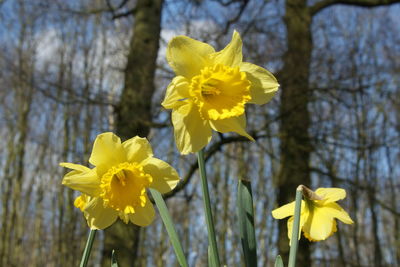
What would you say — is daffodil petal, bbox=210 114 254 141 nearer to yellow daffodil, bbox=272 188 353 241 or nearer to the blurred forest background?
yellow daffodil, bbox=272 188 353 241

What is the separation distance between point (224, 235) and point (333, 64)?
17.8 feet

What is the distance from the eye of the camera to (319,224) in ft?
2.95

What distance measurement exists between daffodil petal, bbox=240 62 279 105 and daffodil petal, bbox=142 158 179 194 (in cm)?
21

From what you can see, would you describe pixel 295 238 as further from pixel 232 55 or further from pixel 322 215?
pixel 232 55

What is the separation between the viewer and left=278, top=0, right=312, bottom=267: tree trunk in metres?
4.21

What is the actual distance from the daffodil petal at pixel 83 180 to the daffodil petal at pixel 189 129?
194 mm

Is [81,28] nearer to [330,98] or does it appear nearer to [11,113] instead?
[11,113]

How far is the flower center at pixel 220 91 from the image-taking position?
782 mm

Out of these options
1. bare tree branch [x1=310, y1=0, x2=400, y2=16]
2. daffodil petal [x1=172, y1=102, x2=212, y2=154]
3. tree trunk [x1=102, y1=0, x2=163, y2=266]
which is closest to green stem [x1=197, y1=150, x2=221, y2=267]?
daffodil petal [x1=172, y1=102, x2=212, y2=154]

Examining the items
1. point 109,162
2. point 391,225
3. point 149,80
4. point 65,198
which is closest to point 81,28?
point 65,198

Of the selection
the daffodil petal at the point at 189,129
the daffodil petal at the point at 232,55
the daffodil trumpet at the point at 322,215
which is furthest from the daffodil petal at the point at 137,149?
the daffodil trumpet at the point at 322,215

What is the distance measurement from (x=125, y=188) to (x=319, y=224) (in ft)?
1.30

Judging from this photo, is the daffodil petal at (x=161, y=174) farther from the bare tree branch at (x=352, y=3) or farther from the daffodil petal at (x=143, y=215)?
the bare tree branch at (x=352, y=3)

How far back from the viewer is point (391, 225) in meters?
11.9
